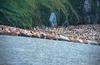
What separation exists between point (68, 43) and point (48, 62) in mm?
370

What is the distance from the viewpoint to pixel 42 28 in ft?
6.63

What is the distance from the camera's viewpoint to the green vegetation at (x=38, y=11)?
1.93 metres

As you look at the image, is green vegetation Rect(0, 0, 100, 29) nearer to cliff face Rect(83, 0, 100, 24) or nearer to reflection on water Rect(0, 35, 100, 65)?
cliff face Rect(83, 0, 100, 24)

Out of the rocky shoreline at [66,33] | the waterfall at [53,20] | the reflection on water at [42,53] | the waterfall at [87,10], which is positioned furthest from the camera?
the waterfall at [87,10]

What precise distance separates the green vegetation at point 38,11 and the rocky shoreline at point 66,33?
0.15 feet

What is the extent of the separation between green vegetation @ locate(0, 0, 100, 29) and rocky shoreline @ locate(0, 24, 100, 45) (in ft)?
0.15

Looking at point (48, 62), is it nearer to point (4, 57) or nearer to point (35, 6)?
point (4, 57)

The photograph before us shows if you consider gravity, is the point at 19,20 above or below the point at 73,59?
above

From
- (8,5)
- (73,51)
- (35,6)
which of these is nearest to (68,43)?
(73,51)

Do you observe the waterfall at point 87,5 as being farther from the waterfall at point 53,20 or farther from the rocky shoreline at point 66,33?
the waterfall at point 53,20

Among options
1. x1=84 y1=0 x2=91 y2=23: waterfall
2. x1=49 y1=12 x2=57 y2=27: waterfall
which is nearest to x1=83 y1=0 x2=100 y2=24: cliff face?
x1=84 y1=0 x2=91 y2=23: waterfall

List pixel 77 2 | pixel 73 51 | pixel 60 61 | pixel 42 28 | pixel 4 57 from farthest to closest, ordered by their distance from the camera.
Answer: pixel 77 2 < pixel 42 28 < pixel 73 51 < pixel 60 61 < pixel 4 57

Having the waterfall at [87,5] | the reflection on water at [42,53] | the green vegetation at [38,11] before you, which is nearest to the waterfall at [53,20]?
the green vegetation at [38,11]

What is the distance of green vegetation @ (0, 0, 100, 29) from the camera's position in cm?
193
